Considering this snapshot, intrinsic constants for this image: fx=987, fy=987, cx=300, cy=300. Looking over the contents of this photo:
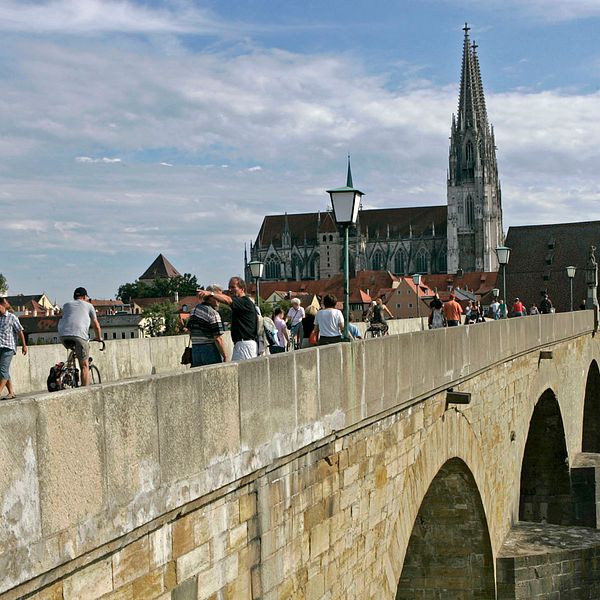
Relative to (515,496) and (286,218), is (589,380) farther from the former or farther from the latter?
(286,218)

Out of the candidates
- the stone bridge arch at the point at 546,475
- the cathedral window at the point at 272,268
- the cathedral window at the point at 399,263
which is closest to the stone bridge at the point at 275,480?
the stone bridge arch at the point at 546,475

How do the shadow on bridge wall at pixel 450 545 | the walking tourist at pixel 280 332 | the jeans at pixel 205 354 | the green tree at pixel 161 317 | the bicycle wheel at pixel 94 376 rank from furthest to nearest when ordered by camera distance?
the green tree at pixel 161 317, the walking tourist at pixel 280 332, the shadow on bridge wall at pixel 450 545, the bicycle wheel at pixel 94 376, the jeans at pixel 205 354

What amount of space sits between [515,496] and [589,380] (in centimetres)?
1568

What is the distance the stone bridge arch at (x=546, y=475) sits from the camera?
2323 centimetres

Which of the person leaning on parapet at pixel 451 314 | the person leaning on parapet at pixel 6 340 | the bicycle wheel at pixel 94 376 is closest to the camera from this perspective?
the person leaning on parapet at pixel 6 340

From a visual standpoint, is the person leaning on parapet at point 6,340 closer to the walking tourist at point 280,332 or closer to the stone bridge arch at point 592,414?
the walking tourist at point 280,332

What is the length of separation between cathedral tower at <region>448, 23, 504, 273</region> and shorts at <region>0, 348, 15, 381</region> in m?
139

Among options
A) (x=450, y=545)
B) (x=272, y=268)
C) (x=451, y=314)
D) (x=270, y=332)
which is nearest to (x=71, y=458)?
(x=270, y=332)

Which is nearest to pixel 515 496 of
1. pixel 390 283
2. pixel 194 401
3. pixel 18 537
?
pixel 194 401

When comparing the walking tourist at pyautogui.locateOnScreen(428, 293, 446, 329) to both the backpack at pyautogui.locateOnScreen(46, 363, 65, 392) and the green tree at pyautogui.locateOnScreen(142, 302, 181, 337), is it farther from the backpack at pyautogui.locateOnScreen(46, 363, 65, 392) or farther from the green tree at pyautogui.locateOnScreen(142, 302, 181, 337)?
the green tree at pyautogui.locateOnScreen(142, 302, 181, 337)

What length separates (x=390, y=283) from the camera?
138 m

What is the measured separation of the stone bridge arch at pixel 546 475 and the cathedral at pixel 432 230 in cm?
10565

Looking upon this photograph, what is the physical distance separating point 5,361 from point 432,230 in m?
157

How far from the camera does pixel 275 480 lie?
636 centimetres
